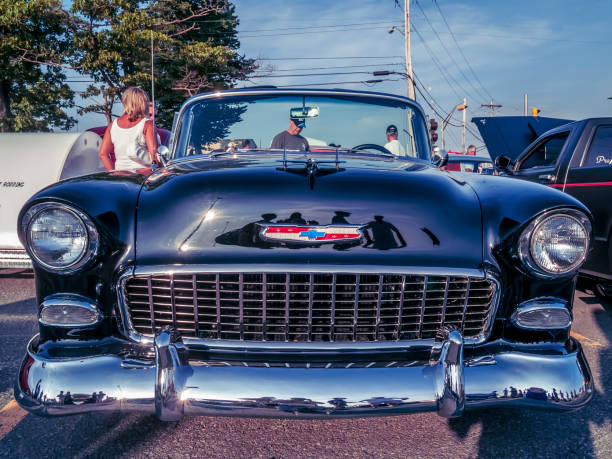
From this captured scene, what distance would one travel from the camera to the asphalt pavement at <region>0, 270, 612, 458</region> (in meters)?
2.02

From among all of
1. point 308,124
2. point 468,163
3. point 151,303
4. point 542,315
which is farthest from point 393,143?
point 468,163

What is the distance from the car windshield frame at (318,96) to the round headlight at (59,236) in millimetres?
1133

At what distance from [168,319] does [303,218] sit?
23.3 inches

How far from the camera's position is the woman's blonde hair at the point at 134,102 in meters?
4.22

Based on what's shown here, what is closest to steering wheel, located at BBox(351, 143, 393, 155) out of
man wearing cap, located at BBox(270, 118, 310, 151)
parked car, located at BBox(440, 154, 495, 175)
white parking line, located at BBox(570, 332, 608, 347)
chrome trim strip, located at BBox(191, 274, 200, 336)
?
man wearing cap, located at BBox(270, 118, 310, 151)

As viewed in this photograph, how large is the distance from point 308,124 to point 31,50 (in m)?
16.4

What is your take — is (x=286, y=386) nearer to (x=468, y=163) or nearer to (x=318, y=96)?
(x=318, y=96)

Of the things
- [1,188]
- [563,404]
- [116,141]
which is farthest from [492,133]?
[563,404]

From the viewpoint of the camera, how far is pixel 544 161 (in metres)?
5.74

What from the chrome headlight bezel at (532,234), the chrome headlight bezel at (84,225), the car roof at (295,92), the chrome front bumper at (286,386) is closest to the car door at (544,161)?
the car roof at (295,92)

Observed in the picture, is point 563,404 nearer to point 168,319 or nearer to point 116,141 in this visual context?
point 168,319

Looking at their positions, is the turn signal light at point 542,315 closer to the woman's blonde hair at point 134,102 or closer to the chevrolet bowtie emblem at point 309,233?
the chevrolet bowtie emblem at point 309,233

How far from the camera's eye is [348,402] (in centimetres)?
158

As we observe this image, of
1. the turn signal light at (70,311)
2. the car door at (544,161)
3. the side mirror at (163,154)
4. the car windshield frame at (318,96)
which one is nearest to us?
the turn signal light at (70,311)
